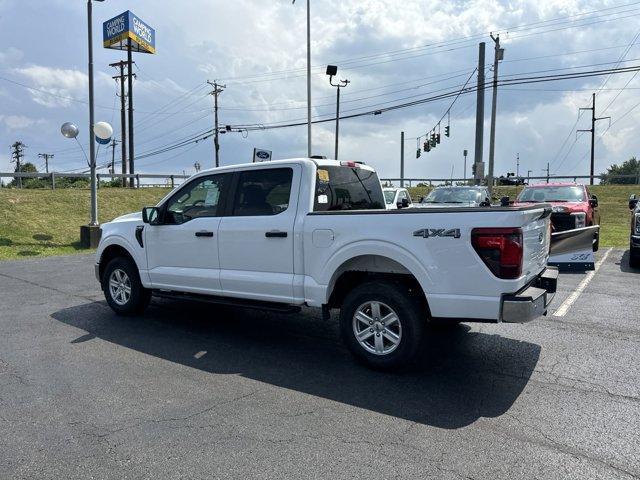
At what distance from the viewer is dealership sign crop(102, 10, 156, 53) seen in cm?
3916

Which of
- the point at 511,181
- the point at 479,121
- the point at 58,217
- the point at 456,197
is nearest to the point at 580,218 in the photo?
the point at 456,197

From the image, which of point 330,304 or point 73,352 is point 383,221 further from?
point 73,352

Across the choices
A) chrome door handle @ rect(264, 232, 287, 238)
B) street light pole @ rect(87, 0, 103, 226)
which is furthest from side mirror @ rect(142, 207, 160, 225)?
street light pole @ rect(87, 0, 103, 226)

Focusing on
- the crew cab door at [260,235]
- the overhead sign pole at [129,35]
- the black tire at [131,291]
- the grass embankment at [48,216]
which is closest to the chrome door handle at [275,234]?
the crew cab door at [260,235]

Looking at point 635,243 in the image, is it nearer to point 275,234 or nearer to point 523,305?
point 523,305

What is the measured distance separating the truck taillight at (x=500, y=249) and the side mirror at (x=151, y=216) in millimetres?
3929

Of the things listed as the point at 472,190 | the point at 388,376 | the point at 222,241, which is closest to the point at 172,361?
the point at 222,241

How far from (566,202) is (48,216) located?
17.2 meters

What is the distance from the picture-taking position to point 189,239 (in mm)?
5980

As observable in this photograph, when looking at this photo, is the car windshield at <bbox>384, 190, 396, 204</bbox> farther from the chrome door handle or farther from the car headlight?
the chrome door handle

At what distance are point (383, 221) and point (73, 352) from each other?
3530mm

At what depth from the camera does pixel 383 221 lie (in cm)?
453

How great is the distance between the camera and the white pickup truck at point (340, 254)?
4.12m

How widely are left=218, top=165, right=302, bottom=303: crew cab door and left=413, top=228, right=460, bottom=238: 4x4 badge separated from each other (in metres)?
1.37
